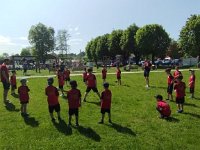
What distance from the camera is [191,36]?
72.7 meters

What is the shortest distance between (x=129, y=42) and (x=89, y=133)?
73640 millimetres

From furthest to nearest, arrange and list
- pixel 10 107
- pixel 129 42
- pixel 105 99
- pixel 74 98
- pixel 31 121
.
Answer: pixel 129 42, pixel 10 107, pixel 31 121, pixel 105 99, pixel 74 98

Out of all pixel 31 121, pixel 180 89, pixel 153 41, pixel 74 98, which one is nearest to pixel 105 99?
pixel 74 98

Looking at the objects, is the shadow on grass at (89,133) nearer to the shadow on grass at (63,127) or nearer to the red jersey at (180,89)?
the shadow on grass at (63,127)

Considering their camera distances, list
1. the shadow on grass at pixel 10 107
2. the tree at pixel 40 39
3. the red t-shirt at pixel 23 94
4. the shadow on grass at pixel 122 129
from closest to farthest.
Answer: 1. the shadow on grass at pixel 122 129
2. the red t-shirt at pixel 23 94
3. the shadow on grass at pixel 10 107
4. the tree at pixel 40 39

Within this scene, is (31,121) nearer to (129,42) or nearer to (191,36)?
(191,36)

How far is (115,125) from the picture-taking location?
12617 mm

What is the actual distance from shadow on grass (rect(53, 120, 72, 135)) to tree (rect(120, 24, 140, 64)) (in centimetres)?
7100

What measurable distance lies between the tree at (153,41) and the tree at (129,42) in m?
5.20

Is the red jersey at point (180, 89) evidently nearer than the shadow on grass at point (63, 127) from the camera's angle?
No

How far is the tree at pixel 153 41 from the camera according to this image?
A: 252 ft

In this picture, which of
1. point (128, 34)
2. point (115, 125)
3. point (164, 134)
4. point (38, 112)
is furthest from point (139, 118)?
point (128, 34)

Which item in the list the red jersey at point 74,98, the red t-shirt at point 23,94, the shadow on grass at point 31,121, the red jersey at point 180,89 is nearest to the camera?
the red jersey at point 74,98

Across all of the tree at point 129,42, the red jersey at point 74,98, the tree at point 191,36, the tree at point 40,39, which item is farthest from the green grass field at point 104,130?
the tree at point 40,39
